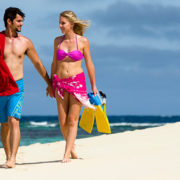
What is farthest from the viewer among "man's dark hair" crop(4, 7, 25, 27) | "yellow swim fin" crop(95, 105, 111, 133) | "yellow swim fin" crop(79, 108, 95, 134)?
"yellow swim fin" crop(79, 108, 95, 134)

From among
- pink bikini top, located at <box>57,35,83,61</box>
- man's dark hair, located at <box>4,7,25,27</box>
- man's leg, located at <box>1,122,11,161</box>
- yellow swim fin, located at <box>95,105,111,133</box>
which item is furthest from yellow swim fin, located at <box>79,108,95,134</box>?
man's dark hair, located at <box>4,7,25,27</box>

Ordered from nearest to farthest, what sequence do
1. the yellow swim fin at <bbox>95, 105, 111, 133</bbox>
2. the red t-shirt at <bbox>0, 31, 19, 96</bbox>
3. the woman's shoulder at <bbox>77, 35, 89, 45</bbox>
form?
the red t-shirt at <bbox>0, 31, 19, 96</bbox> → the woman's shoulder at <bbox>77, 35, 89, 45</bbox> → the yellow swim fin at <bbox>95, 105, 111, 133</bbox>

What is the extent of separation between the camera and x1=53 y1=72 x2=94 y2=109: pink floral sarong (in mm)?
6211

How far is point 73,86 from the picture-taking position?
623 cm

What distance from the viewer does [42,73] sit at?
250 inches

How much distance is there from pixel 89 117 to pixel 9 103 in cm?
164

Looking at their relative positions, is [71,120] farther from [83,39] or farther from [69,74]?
[83,39]

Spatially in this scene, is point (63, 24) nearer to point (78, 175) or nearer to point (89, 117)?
point (89, 117)

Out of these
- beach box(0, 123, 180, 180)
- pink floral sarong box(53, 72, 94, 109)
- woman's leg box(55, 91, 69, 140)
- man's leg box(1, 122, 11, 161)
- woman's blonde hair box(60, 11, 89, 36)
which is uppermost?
woman's blonde hair box(60, 11, 89, 36)

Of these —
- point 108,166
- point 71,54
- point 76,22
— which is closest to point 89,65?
point 71,54

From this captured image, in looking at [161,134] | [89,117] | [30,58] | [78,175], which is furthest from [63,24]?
[161,134]

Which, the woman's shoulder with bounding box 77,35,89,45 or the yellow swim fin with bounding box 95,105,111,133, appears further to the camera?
the yellow swim fin with bounding box 95,105,111,133

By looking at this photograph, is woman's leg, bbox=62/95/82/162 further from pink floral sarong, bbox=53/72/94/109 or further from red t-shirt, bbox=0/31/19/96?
red t-shirt, bbox=0/31/19/96

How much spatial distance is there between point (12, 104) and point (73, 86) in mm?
945
